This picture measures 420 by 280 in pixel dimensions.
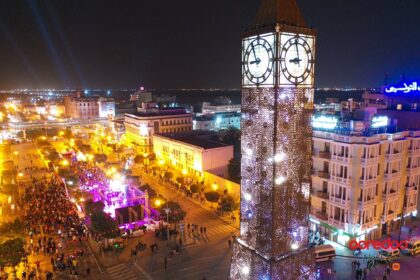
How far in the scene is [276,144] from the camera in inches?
706

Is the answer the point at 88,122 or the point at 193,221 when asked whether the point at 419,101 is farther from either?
the point at 88,122

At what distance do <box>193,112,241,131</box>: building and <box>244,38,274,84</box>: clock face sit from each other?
254 ft

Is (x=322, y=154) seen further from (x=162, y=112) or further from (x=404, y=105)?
(x=162, y=112)

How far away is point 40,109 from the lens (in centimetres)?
17150

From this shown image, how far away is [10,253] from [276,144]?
21.9 metres

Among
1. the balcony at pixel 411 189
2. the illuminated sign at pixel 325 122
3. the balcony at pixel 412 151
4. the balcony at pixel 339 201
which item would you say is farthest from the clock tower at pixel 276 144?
the balcony at pixel 412 151

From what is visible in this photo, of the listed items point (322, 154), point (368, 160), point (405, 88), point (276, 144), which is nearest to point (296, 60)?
point (276, 144)

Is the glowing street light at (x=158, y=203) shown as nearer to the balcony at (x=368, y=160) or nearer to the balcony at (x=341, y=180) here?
the balcony at (x=341, y=180)

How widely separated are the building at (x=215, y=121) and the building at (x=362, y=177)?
63.0 metres

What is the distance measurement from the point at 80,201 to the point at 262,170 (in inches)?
1201

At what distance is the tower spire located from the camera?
57.0ft

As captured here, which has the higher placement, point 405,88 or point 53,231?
point 405,88

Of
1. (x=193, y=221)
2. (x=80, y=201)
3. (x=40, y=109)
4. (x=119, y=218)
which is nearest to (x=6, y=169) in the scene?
(x=80, y=201)

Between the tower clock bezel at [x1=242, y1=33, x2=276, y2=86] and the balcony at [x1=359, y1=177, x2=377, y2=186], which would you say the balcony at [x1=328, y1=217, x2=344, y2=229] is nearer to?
the balcony at [x1=359, y1=177, x2=377, y2=186]
